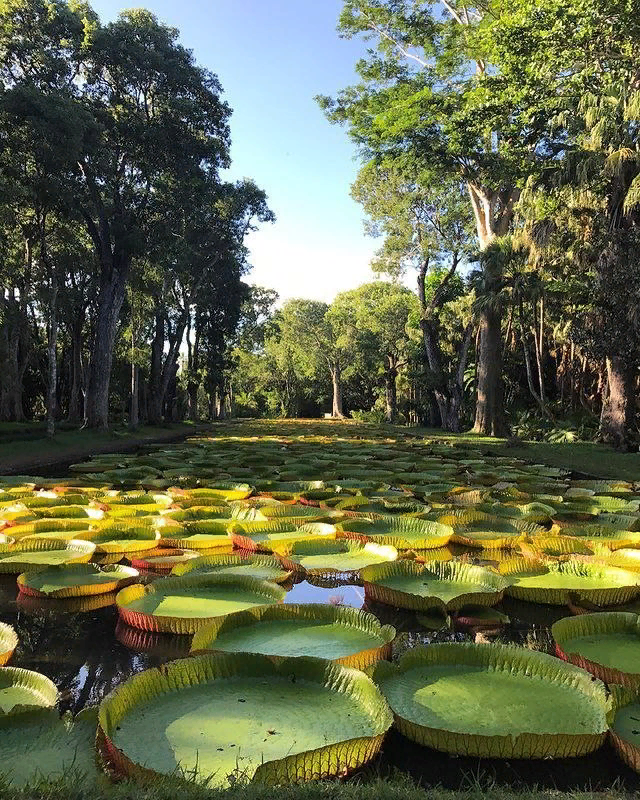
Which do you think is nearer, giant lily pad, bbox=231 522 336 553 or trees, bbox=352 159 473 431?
giant lily pad, bbox=231 522 336 553

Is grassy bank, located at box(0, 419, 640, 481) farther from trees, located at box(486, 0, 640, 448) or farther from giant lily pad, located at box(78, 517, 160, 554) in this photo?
giant lily pad, located at box(78, 517, 160, 554)

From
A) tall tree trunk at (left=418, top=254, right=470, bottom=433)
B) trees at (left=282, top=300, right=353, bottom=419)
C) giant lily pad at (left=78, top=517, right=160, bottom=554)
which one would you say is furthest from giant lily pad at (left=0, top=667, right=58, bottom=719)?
trees at (left=282, top=300, right=353, bottom=419)

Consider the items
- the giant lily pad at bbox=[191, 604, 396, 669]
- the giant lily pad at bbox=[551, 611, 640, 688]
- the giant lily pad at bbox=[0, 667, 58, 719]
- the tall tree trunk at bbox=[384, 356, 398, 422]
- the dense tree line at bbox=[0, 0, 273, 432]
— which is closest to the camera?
the giant lily pad at bbox=[0, 667, 58, 719]

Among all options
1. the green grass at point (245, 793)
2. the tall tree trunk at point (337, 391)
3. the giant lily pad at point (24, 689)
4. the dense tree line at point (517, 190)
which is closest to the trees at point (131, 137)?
the dense tree line at point (517, 190)

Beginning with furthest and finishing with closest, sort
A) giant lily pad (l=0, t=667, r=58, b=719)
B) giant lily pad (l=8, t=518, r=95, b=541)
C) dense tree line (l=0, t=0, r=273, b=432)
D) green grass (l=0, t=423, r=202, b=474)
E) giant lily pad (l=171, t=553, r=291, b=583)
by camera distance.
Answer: dense tree line (l=0, t=0, r=273, b=432) → green grass (l=0, t=423, r=202, b=474) → giant lily pad (l=8, t=518, r=95, b=541) → giant lily pad (l=171, t=553, r=291, b=583) → giant lily pad (l=0, t=667, r=58, b=719)

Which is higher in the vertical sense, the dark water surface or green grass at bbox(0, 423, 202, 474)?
green grass at bbox(0, 423, 202, 474)

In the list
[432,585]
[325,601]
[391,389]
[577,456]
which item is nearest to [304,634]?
[325,601]

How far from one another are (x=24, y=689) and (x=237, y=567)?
1710 millimetres

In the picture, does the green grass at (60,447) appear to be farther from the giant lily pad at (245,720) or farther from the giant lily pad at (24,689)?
the giant lily pad at (245,720)

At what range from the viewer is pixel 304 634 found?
8.70 feet

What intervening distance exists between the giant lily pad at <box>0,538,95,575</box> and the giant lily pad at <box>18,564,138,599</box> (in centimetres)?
10

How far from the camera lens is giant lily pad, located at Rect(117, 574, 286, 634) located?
9.14ft

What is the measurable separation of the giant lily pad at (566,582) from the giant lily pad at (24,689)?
8.00 feet

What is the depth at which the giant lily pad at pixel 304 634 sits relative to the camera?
2.43 meters
